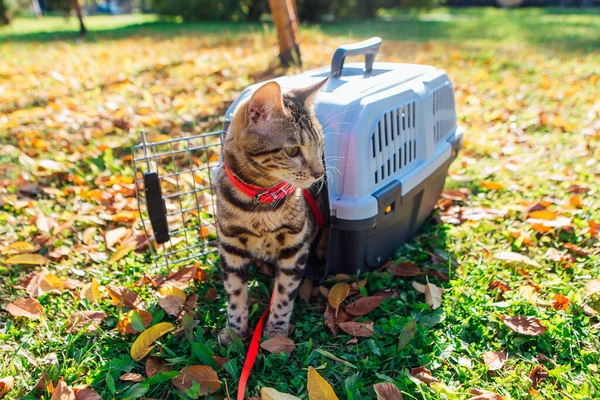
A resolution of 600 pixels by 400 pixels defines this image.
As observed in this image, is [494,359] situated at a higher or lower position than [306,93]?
lower

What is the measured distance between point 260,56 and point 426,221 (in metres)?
3.91

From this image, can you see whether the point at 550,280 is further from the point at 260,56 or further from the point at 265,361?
the point at 260,56

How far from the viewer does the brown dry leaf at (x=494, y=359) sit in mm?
1661

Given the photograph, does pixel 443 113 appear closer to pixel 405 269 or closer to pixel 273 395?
pixel 405 269

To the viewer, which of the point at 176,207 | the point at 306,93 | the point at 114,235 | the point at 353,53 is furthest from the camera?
the point at 176,207

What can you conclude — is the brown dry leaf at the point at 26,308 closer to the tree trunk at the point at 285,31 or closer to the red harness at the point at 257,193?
the red harness at the point at 257,193

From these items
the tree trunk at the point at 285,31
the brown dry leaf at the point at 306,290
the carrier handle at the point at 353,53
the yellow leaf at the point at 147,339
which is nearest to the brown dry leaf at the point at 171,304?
the yellow leaf at the point at 147,339

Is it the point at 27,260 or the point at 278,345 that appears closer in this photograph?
the point at 278,345

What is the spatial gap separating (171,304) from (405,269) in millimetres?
1096

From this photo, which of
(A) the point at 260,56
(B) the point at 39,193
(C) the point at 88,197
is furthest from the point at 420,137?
(A) the point at 260,56

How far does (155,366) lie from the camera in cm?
171

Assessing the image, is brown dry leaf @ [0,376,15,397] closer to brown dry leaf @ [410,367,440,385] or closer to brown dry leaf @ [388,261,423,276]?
brown dry leaf @ [410,367,440,385]

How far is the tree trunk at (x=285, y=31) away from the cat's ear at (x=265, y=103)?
127 inches

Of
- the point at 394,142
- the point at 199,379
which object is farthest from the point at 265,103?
the point at 199,379
